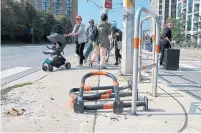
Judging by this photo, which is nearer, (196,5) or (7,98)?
(7,98)

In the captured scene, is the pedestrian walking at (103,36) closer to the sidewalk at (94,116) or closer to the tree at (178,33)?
the sidewalk at (94,116)

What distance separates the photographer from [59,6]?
11531 centimetres

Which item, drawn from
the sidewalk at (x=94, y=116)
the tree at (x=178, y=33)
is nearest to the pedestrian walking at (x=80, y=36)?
the sidewalk at (x=94, y=116)

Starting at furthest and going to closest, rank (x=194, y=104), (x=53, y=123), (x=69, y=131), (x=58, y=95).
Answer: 1. (x=58, y=95)
2. (x=194, y=104)
3. (x=53, y=123)
4. (x=69, y=131)

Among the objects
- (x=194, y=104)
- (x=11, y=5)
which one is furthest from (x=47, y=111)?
(x=11, y=5)

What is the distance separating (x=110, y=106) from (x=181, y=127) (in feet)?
3.71

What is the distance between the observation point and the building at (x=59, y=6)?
343 feet

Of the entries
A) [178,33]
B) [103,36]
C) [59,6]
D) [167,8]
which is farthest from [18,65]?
[167,8]

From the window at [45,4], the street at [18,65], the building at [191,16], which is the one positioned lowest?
the street at [18,65]

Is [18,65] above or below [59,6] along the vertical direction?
below

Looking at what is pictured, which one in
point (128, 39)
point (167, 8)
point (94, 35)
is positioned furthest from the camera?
point (167, 8)

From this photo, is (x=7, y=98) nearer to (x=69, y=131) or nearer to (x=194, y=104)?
(x=69, y=131)

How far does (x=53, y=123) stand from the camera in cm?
468

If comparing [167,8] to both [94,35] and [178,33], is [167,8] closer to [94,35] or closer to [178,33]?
[178,33]
